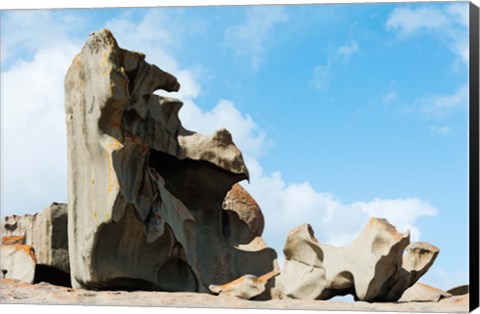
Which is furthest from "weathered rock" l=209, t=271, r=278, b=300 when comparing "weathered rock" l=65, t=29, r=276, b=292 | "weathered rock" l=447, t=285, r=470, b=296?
"weathered rock" l=447, t=285, r=470, b=296

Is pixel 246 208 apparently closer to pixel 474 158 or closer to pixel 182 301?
pixel 182 301

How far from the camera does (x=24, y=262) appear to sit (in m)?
13.9

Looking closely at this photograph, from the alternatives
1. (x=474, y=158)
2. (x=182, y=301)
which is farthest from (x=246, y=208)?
(x=474, y=158)

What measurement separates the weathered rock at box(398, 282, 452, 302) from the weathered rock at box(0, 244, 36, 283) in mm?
5186

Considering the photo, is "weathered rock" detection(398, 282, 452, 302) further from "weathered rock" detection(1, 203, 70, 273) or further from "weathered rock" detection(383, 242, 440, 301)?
"weathered rock" detection(1, 203, 70, 273)

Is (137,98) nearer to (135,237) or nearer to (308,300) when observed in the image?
(135,237)

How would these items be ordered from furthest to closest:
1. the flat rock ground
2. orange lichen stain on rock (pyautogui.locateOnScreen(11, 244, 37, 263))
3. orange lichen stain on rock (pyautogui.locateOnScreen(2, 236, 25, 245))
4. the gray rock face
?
orange lichen stain on rock (pyautogui.locateOnScreen(2, 236, 25, 245)), orange lichen stain on rock (pyautogui.locateOnScreen(11, 244, 37, 263)), the gray rock face, the flat rock ground

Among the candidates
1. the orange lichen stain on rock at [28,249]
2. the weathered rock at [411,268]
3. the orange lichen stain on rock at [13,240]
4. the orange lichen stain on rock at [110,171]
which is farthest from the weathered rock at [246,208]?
the orange lichen stain on rock at [110,171]

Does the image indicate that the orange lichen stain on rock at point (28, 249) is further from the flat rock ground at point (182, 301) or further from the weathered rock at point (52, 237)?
the flat rock ground at point (182, 301)

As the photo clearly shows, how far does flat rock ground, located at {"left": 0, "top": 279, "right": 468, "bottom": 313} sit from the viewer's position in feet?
36.2

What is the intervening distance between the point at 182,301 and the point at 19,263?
3574 millimetres

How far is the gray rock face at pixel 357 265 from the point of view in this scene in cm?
1162

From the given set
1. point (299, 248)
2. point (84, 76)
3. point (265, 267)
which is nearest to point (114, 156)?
point (84, 76)

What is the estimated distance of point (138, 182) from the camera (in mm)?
12516
